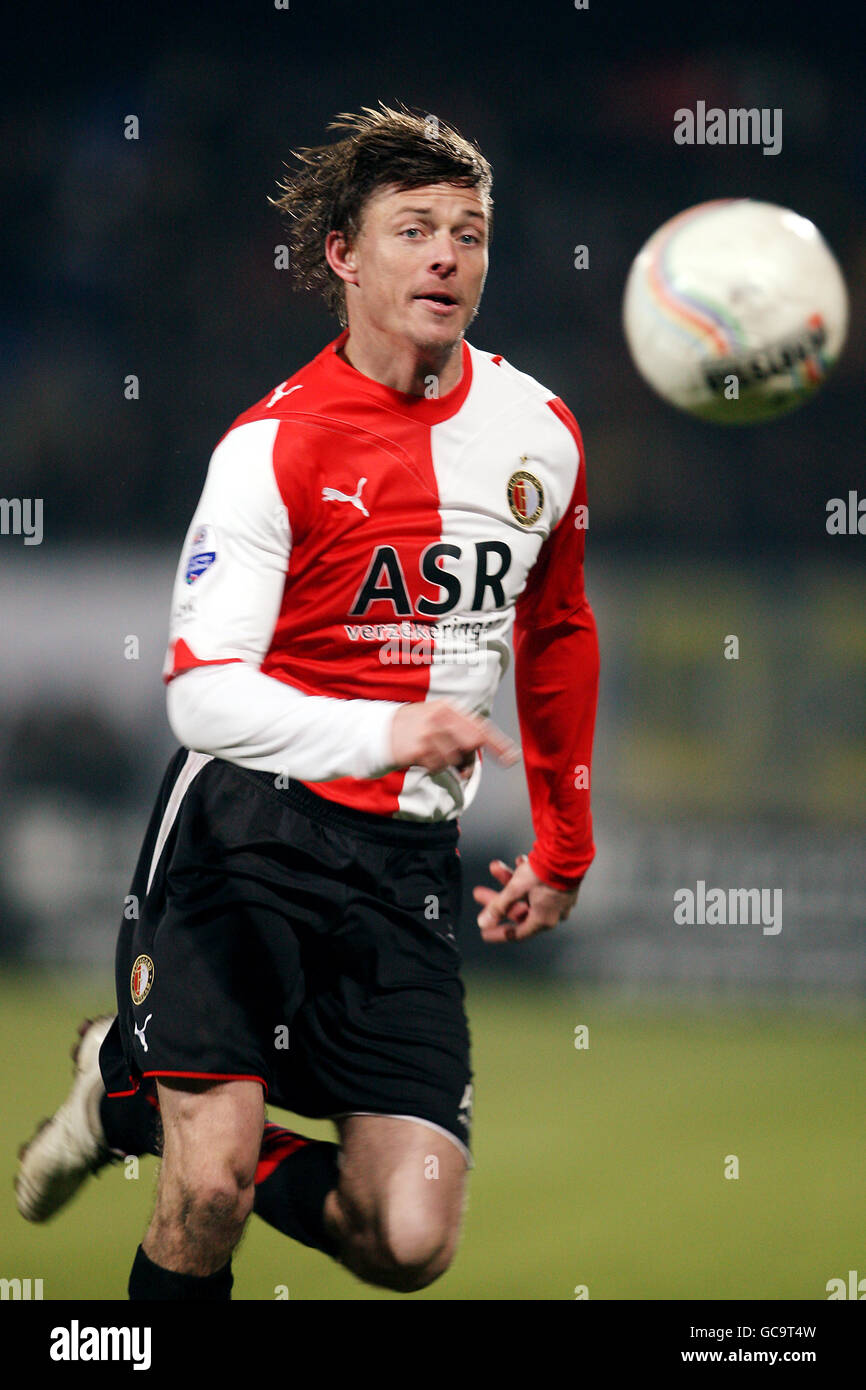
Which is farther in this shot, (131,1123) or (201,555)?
(131,1123)

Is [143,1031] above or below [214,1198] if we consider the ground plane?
above

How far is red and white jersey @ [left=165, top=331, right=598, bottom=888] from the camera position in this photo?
8.48 feet

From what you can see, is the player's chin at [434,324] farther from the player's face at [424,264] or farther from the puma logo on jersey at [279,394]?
the puma logo on jersey at [279,394]

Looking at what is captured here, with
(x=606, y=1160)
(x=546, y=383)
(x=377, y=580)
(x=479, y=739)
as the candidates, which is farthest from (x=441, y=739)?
(x=546, y=383)

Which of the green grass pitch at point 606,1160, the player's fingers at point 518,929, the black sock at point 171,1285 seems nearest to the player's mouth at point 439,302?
the player's fingers at point 518,929

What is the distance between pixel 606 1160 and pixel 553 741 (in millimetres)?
2236

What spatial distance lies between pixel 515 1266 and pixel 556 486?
78.7 inches

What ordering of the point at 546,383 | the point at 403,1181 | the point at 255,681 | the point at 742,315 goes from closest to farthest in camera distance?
the point at 255,681, the point at 403,1181, the point at 742,315, the point at 546,383

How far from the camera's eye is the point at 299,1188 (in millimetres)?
3002

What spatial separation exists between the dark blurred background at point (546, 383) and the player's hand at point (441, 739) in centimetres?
439

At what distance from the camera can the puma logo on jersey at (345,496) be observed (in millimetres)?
2820

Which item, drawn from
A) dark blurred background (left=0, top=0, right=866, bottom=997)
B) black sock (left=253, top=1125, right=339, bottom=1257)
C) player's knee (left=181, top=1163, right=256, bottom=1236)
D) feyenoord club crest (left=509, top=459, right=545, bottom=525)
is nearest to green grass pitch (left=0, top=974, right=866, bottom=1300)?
dark blurred background (left=0, top=0, right=866, bottom=997)

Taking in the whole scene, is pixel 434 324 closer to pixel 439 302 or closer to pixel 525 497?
pixel 439 302

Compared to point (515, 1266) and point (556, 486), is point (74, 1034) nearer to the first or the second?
point (515, 1266)
